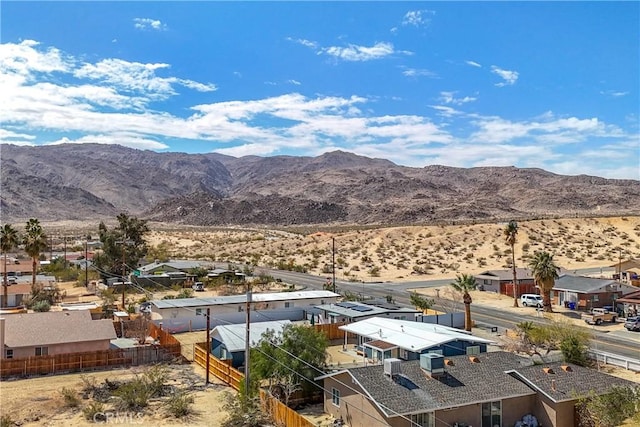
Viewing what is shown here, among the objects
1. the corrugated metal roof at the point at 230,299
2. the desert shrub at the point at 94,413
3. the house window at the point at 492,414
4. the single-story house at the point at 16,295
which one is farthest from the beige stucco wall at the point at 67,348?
the house window at the point at 492,414

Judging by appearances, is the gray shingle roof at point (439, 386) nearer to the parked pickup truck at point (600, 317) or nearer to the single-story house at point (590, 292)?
the parked pickup truck at point (600, 317)

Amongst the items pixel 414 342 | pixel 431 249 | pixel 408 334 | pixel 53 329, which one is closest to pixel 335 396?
→ pixel 414 342

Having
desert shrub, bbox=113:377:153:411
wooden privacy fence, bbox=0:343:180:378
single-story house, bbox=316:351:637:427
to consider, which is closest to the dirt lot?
desert shrub, bbox=113:377:153:411

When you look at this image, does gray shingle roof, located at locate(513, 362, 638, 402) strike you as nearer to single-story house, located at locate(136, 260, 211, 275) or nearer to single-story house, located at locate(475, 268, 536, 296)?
single-story house, located at locate(475, 268, 536, 296)

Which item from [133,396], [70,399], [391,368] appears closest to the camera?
[391,368]

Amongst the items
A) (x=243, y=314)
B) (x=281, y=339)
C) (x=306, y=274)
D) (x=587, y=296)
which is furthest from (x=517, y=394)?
(x=306, y=274)

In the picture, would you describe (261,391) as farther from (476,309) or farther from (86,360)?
(476,309)
